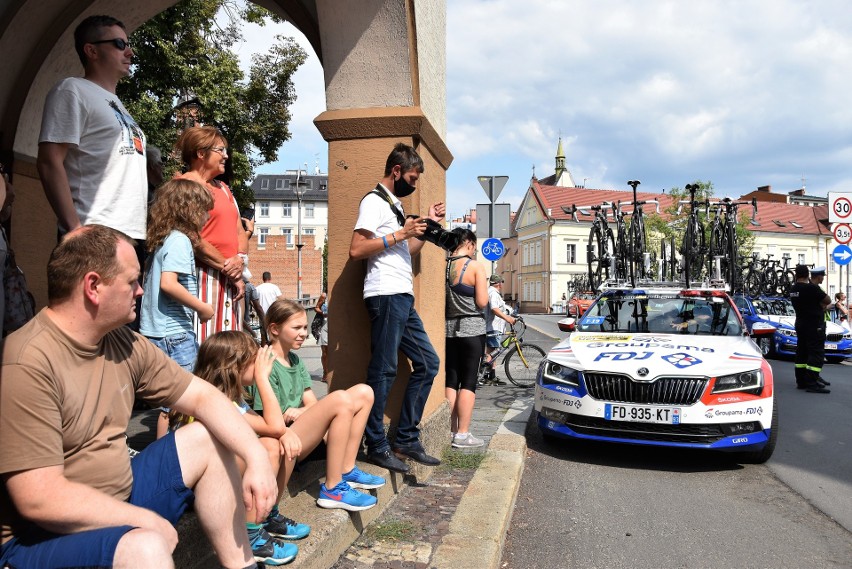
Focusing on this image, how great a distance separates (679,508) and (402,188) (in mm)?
2988

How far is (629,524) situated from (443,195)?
2933mm

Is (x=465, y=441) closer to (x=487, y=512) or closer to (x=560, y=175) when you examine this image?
(x=487, y=512)

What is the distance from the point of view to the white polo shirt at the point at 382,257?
4.29 metres

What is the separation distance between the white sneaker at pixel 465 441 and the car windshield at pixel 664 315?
2.15 metres

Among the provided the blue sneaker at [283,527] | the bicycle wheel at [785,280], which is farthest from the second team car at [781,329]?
the blue sneaker at [283,527]

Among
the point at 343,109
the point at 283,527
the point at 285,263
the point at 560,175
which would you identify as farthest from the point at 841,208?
the point at 560,175

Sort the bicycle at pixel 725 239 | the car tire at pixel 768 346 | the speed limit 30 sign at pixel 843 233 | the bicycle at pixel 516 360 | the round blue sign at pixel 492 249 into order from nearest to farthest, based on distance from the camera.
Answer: the bicycle at pixel 516 360
the bicycle at pixel 725 239
the speed limit 30 sign at pixel 843 233
the round blue sign at pixel 492 249
the car tire at pixel 768 346

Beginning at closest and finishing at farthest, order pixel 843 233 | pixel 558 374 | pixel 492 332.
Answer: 1. pixel 558 374
2. pixel 492 332
3. pixel 843 233

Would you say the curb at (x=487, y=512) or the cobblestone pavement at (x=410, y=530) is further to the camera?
the curb at (x=487, y=512)

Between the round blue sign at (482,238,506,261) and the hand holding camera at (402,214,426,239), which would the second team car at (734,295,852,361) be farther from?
the hand holding camera at (402,214,426,239)

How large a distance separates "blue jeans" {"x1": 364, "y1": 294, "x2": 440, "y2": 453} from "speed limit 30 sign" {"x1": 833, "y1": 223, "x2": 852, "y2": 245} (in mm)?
13780

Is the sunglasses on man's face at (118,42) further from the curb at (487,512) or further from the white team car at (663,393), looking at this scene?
the white team car at (663,393)

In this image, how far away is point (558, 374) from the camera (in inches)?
257

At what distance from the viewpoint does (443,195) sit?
590cm
